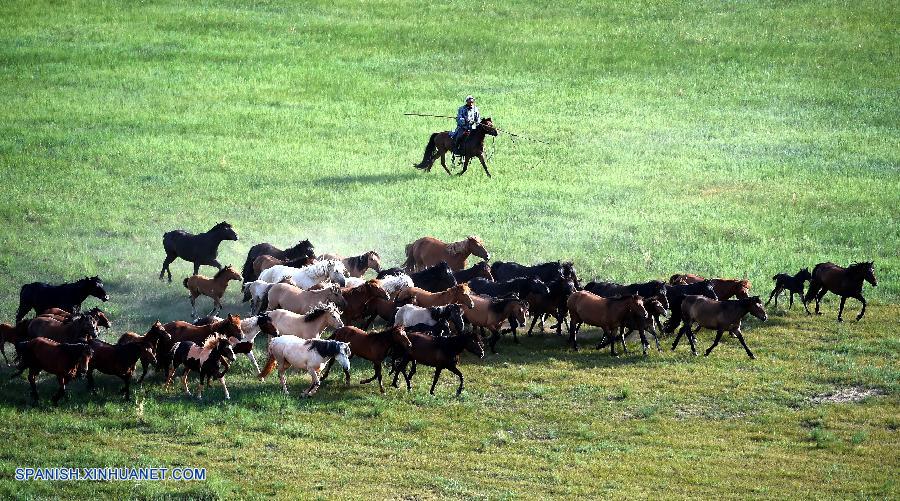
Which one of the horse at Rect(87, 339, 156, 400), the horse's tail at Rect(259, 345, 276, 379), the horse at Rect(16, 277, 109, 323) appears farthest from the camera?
the horse at Rect(16, 277, 109, 323)

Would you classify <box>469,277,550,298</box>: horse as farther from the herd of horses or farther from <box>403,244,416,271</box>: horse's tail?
<box>403,244,416,271</box>: horse's tail

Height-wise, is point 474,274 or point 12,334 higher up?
point 474,274

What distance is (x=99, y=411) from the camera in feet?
63.6

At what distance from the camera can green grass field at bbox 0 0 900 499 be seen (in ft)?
60.1

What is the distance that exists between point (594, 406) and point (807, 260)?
34.8 feet

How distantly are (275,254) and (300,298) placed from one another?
3.20 meters

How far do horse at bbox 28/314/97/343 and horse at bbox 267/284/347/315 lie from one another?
10.6 ft

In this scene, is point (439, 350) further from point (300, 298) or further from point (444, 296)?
point (300, 298)

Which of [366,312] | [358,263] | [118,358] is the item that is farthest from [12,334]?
[358,263]

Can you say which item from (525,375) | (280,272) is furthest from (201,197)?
(525,375)

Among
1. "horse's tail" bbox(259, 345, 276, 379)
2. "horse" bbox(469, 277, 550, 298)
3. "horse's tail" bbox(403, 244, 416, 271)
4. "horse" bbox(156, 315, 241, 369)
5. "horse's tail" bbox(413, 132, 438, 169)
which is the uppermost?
"horse's tail" bbox(413, 132, 438, 169)

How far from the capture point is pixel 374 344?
2058 cm

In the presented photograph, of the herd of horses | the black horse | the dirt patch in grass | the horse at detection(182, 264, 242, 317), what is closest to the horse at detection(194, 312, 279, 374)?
the herd of horses

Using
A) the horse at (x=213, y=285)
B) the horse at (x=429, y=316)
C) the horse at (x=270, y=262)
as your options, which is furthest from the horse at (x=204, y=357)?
the horse at (x=270, y=262)
